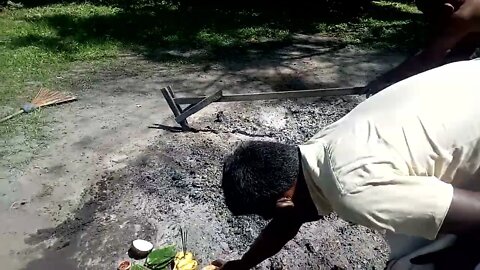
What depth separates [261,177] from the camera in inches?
68.9

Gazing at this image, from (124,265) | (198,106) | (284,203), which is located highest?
(284,203)

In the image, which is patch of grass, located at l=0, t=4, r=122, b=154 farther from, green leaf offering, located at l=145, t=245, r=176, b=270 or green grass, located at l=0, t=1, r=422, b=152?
green leaf offering, located at l=145, t=245, r=176, b=270

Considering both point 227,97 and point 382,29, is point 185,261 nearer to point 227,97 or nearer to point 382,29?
point 227,97

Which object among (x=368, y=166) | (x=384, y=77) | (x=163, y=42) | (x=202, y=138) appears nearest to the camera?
(x=368, y=166)

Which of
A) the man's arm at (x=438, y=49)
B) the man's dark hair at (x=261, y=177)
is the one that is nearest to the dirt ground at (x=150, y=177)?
the man's arm at (x=438, y=49)

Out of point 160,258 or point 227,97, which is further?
point 227,97

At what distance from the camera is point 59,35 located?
7895mm

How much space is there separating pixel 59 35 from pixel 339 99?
4.66 metres

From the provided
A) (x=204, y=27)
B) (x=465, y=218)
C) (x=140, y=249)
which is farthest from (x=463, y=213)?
(x=204, y=27)

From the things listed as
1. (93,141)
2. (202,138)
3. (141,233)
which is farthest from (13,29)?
(141,233)

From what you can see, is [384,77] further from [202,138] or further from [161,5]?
[161,5]

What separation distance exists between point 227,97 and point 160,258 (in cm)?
165

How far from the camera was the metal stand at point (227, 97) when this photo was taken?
4250 mm

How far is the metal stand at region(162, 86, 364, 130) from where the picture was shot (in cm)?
425
